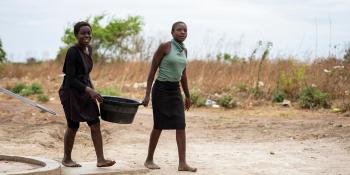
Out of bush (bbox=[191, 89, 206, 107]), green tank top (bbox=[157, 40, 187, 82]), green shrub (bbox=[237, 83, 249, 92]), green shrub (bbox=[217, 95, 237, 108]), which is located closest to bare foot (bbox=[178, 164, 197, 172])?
green tank top (bbox=[157, 40, 187, 82])

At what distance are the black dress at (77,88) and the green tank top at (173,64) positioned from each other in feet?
2.62

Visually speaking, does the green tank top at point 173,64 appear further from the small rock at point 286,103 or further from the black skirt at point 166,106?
the small rock at point 286,103

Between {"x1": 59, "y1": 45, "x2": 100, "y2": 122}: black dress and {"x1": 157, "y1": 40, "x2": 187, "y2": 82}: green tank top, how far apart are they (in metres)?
0.80

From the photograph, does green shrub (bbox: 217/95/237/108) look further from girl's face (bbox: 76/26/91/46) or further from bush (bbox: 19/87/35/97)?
girl's face (bbox: 76/26/91/46)

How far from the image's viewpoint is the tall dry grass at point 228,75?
47.1 feet

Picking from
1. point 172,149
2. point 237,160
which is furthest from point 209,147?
point 237,160

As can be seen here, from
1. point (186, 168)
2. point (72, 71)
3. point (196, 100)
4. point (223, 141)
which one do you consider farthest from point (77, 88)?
point (196, 100)

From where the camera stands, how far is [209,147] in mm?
8539

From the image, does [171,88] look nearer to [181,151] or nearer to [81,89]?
[181,151]

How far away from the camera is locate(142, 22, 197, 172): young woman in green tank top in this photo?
21.4ft

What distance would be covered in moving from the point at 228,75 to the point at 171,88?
1030 cm

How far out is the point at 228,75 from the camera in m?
16.8

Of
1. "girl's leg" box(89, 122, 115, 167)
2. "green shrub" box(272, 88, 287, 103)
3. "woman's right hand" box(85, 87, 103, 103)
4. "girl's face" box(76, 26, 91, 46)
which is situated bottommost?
"green shrub" box(272, 88, 287, 103)

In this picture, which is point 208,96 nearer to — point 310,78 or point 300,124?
point 310,78
